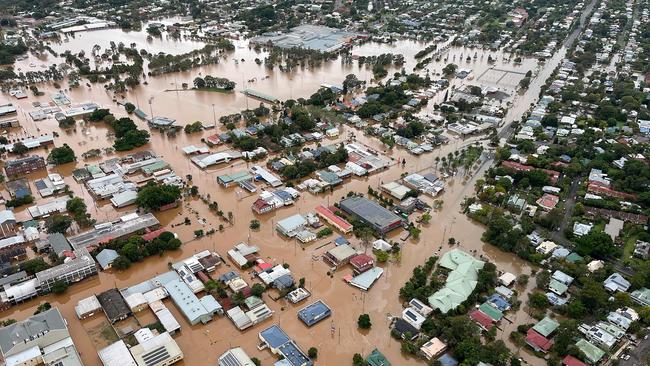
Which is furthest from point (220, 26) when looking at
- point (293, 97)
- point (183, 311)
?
point (183, 311)

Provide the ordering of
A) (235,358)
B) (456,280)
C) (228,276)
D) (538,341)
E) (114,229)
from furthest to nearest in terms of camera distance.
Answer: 1. (114,229)
2. (228,276)
3. (456,280)
4. (538,341)
5. (235,358)

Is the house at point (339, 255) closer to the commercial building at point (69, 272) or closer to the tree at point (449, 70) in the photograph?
the commercial building at point (69, 272)

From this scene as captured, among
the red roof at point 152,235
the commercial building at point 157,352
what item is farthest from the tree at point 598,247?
the red roof at point 152,235

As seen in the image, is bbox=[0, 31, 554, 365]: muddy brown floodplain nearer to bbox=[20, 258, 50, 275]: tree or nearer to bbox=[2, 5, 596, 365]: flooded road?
bbox=[2, 5, 596, 365]: flooded road

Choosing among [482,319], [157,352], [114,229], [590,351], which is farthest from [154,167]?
[590,351]

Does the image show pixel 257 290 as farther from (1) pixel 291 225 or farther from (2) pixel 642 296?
(2) pixel 642 296

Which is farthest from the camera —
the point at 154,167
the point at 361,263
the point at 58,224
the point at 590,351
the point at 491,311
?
the point at 154,167

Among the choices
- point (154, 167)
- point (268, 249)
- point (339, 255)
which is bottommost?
point (268, 249)
